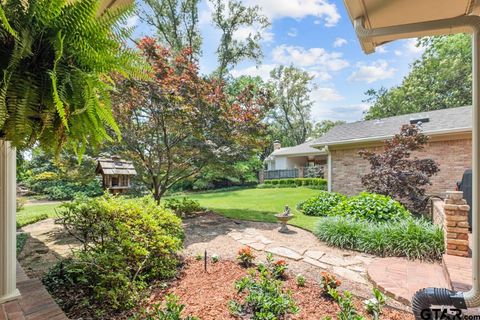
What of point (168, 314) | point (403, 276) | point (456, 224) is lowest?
point (403, 276)

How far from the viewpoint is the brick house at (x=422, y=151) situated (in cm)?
858

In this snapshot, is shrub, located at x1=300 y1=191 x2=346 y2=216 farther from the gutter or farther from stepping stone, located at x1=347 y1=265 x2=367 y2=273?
stepping stone, located at x1=347 y1=265 x2=367 y2=273

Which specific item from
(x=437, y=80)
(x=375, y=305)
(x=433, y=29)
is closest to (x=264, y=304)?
(x=375, y=305)

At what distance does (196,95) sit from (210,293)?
4.93m

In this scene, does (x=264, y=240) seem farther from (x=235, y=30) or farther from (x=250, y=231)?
(x=235, y=30)

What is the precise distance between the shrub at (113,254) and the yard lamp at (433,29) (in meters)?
2.67

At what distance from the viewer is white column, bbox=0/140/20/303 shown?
2.02m

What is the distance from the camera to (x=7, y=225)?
2102mm

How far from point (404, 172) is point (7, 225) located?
8.66m

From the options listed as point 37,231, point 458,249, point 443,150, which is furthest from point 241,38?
point 458,249

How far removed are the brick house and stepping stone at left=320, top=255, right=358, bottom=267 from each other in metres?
6.82

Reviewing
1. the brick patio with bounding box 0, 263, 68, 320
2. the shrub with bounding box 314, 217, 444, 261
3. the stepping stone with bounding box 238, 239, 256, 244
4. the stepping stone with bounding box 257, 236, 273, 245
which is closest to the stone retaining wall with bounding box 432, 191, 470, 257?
the shrub with bounding box 314, 217, 444, 261

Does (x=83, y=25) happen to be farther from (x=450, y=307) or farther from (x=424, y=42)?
(x=424, y=42)

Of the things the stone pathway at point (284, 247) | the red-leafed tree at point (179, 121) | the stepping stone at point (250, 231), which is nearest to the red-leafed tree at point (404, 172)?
the stone pathway at point (284, 247)
